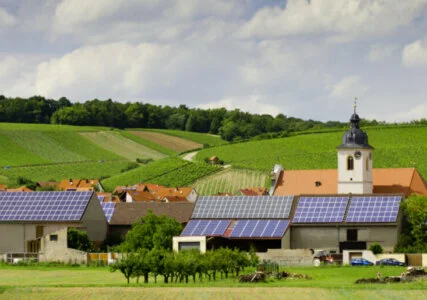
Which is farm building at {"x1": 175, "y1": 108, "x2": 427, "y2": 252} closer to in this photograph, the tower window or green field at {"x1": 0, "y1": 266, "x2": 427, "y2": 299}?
the tower window

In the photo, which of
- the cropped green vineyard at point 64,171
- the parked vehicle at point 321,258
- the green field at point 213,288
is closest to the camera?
the green field at point 213,288

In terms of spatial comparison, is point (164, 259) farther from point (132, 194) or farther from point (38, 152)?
point (38, 152)

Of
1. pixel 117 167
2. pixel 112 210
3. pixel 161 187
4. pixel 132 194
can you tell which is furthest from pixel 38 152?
pixel 112 210

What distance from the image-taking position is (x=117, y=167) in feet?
560

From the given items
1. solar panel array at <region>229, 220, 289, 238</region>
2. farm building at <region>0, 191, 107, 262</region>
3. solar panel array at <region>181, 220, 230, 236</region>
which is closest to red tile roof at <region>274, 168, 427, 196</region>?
solar panel array at <region>229, 220, 289, 238</region>

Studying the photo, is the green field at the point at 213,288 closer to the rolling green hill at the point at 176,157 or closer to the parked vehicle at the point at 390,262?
the parked vehicle at the point at 390,262

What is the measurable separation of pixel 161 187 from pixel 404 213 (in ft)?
185

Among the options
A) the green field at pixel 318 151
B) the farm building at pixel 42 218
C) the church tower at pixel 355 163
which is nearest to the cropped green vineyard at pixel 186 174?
the green field at pixel 318 151

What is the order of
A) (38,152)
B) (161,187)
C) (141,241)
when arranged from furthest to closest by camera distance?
(38,152) < (161,187) < (141,241)

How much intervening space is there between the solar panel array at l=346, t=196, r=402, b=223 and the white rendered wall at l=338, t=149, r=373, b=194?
11.9 m

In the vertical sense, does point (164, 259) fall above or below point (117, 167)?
below

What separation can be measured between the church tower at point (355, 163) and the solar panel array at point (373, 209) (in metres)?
11.9

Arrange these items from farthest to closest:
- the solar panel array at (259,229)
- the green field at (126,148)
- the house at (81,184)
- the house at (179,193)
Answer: the green field at (126,148), the house at (81,184), the house at (179,193), the solar panel array at (259,229)

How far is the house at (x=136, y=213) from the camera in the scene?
91.0 m
